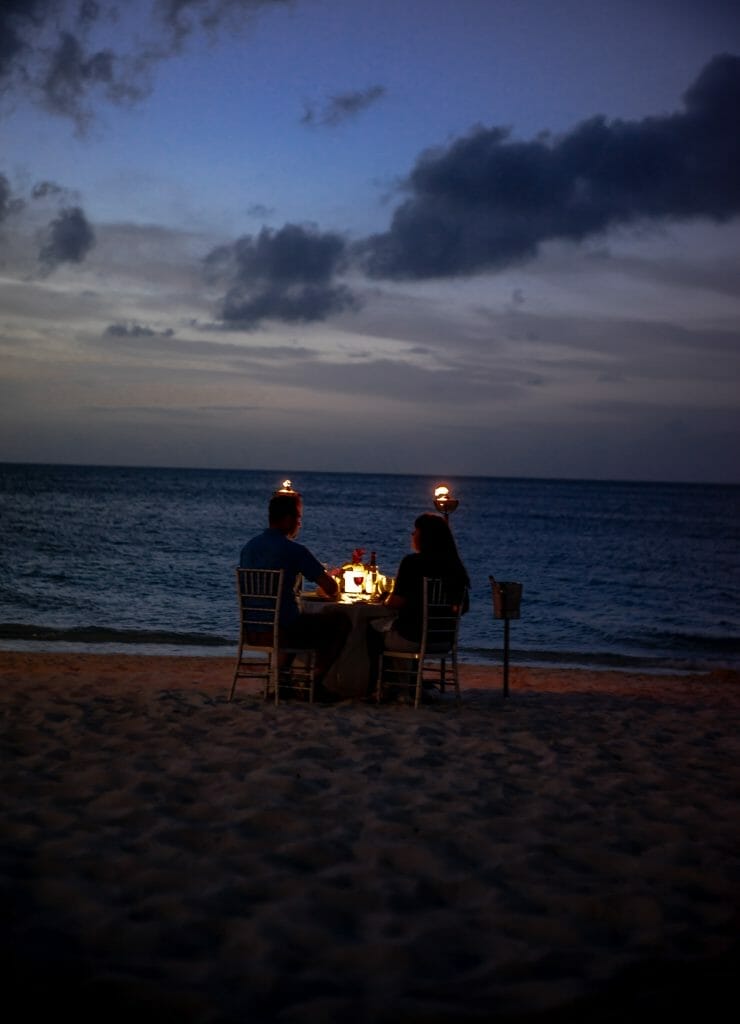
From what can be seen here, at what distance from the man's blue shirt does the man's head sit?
5cm

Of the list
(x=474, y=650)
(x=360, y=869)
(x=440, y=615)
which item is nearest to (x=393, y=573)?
(x=474, y=650)

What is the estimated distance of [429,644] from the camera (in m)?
7.04

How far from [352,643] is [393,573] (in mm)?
21912

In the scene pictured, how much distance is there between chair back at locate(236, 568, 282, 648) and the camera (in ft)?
22.3

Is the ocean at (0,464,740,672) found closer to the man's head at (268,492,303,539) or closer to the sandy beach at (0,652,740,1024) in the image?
the man's head at (268,492,303,539)

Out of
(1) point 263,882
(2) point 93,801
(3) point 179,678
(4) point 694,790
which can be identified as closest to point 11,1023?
(1) point 263,882

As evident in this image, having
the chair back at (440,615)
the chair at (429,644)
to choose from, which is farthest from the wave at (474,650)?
the chair back at (440,615)

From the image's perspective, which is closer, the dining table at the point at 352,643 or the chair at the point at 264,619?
the chair at the point at 264,619

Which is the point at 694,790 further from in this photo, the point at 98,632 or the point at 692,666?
the point at 98,632

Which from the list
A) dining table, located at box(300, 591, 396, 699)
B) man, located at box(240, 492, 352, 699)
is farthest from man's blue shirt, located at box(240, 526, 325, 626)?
dining table, located at box(300, 591, 396, 699)

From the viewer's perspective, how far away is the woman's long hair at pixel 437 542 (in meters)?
6.93

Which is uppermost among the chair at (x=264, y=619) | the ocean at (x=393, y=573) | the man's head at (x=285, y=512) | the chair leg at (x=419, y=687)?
the man's head at (x=285, y=512)

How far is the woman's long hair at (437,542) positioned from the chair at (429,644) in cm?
15

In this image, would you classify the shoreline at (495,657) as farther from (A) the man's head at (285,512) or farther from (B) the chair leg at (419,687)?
(A) the man's head at (285,512)
